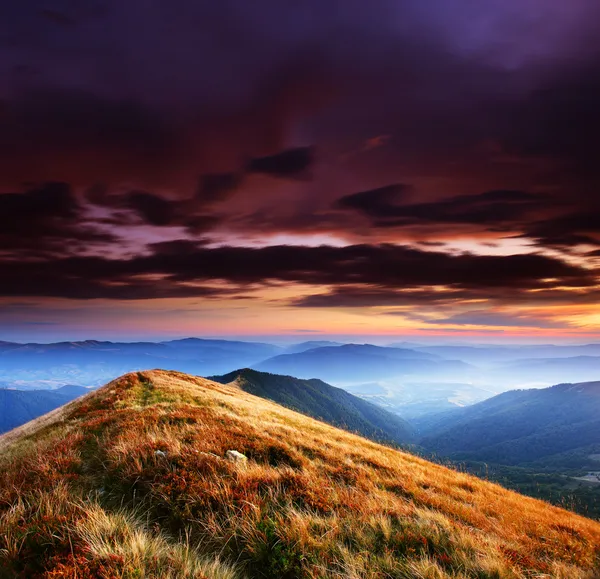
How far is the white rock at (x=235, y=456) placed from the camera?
8.68 metres

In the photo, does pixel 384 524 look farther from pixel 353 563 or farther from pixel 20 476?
pixel 20 476

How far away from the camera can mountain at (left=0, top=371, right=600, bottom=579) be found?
4625mm

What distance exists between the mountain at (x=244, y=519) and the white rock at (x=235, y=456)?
0.15 ft

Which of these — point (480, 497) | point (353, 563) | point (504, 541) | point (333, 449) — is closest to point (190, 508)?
point (353, 563)

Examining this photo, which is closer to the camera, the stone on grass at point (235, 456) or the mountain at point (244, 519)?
the mountain at point (244, 519)

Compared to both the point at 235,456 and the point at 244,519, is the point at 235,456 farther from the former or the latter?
the point at 244,519

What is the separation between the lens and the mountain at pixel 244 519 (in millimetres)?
4625

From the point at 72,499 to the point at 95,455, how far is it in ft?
10.8

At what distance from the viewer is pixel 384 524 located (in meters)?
6.31

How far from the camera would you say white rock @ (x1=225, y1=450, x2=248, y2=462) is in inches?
342

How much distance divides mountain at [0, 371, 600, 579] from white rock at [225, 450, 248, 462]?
0.15 ft

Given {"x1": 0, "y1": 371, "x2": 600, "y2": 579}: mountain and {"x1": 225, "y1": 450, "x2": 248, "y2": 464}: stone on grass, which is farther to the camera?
{"x1": 225, "y1": 450, "x2": 248, "y2": 464}: stone on grass

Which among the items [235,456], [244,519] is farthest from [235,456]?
[244,519]

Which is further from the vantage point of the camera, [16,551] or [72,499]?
[72,499]
